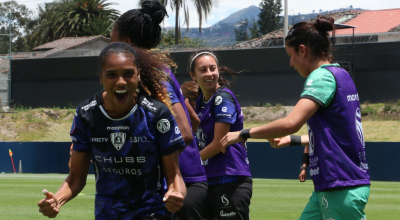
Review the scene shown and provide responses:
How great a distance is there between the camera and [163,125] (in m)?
3.20

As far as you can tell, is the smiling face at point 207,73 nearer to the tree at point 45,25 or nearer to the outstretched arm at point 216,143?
the outstretched arm at point 216,143

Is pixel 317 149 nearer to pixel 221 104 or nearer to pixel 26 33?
pixel 221 104

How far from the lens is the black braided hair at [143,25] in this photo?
160 inches

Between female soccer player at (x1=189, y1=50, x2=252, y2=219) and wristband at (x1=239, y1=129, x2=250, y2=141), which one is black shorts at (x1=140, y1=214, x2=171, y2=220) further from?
female soccer player at (x1=189, y1=50, x2=252, y2=219)

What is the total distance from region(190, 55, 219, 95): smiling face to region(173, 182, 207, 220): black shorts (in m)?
1.16

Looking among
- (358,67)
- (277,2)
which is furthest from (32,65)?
(277,2)

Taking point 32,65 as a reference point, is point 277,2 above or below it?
above

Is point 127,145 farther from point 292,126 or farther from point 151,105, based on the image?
point 292,126

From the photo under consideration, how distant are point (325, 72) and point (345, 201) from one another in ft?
2.87

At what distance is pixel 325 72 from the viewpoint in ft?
12.0

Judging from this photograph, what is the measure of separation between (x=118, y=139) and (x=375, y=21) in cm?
5490

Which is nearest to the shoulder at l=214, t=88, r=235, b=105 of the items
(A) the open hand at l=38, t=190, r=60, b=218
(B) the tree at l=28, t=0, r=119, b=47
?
(A) the open hand at l=38, t=190, r=60, b=218

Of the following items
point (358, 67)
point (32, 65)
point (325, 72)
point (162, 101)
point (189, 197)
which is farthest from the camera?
point (32, 65)

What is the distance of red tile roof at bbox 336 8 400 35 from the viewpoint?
51.4 meters
